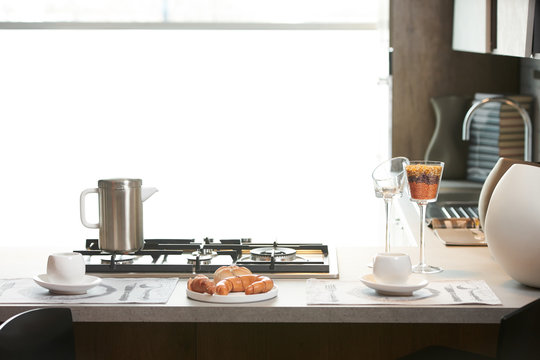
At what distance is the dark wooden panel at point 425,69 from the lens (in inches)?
159

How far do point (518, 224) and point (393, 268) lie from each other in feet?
1.03

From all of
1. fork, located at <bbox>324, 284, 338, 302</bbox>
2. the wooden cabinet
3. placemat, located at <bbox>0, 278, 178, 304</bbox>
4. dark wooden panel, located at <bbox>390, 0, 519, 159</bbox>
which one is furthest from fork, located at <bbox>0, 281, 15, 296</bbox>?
dark wooden panel, located at <bbox>390, 0, 519, 159</bbox>

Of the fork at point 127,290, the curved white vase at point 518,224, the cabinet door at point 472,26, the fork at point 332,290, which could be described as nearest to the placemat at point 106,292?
the fork at point 127,290

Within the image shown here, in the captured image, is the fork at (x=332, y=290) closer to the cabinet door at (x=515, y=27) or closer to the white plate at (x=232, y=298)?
the white plate at (x=232, y=298)

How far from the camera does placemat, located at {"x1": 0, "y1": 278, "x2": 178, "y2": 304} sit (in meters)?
1.66

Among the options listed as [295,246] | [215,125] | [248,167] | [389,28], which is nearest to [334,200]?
[248,167]

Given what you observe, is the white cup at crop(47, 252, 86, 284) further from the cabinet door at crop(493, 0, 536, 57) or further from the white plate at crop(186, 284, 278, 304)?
the cabinet door at crop(493, 0, 536, 57)

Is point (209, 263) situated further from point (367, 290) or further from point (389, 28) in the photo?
point (389, 28)

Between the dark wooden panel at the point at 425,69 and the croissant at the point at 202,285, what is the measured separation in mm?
2586

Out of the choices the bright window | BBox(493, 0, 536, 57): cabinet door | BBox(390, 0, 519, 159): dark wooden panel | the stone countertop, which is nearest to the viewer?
the stone countertop

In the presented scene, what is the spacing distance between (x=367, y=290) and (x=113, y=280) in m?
0.59

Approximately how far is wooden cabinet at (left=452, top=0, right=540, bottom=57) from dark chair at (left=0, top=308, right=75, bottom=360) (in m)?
1.49

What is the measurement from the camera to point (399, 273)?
5.49ft

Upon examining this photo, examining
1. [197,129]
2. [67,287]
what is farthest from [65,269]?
[197,129]
